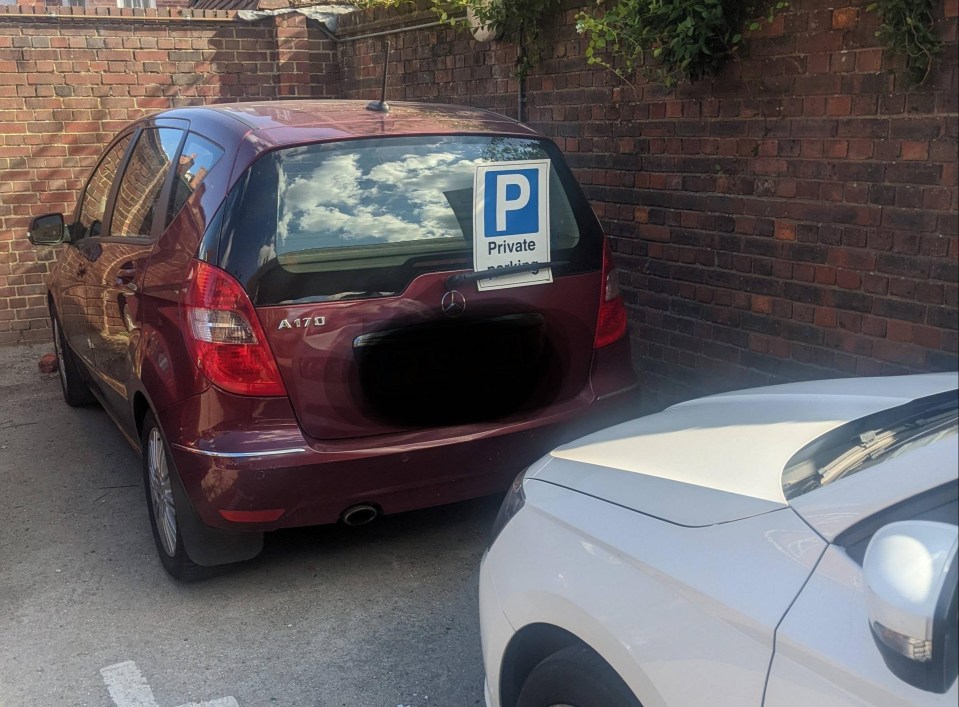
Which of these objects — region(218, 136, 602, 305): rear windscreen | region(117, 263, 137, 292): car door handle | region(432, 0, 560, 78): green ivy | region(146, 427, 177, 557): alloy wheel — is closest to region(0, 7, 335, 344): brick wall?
region(432, 0, 560, 78): green ivy

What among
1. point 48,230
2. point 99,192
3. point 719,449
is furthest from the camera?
point 48,230

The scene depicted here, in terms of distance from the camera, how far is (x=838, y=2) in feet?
13.5

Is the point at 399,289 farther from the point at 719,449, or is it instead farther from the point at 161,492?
the point at 719,449

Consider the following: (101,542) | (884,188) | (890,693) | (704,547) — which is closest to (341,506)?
(101,542)

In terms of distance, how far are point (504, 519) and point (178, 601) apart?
75.0 inches

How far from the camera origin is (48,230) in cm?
536

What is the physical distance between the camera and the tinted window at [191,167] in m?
3.68

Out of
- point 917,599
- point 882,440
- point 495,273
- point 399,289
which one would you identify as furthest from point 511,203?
point 917,599

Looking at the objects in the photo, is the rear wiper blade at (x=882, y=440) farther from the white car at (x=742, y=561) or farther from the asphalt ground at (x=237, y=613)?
the asphalt ground at (x=237, y=613)

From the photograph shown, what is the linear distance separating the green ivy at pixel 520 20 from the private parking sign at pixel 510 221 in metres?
2.50

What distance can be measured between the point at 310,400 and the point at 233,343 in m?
0.33

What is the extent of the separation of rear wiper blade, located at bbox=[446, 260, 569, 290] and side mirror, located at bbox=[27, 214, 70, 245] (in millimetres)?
2950

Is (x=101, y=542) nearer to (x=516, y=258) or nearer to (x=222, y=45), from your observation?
(x=516, y=258)

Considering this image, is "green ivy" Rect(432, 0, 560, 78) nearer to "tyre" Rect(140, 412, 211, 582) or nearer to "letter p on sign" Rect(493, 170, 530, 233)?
"letter p on sign" Rect(493, 170, 530, 233)
